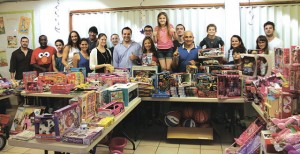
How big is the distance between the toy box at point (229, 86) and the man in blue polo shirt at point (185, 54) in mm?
703

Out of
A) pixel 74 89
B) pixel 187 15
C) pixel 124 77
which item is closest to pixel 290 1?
pixel 187 15

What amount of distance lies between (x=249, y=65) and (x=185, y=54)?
3.26 feet

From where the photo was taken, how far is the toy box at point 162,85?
3833 millimetres

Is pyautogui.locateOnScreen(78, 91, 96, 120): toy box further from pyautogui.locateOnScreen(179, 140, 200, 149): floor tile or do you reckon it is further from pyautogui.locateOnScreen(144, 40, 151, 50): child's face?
pyautogui.locateOnScreen(144, 40, 151, 50): child's face

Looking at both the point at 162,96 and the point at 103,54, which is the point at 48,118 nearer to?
the point at 162,96

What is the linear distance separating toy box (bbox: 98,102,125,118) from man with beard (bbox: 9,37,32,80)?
3.60 meters

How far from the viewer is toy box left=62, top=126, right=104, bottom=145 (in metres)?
2.08

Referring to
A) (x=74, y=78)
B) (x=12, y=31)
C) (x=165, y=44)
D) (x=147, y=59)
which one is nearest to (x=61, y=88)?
(x=74, y=78)

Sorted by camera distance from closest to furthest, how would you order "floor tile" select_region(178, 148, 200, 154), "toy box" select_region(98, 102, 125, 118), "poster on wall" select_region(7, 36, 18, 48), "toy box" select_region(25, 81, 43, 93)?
"toy box" select_region(98, 102, 125, 118)
"floor tile" select_region(178, 148, 200, 154)
"toy box" select_region(25, 81, 43, 93)
"poster on wall" select_region(7, 36, 18, 48)

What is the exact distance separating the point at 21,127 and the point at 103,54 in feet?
5.55

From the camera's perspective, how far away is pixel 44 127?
2154 millimetres

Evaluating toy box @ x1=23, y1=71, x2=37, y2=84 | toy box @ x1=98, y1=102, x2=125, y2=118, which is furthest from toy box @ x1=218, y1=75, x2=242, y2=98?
toy box @ x1=23, y1=71, x2=37, y2=84

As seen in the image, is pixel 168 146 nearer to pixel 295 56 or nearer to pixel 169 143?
pixel 169 143

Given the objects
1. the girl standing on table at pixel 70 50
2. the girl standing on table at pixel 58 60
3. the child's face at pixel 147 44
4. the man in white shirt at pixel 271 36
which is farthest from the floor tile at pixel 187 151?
the girl standing on table at pixel 58 60
